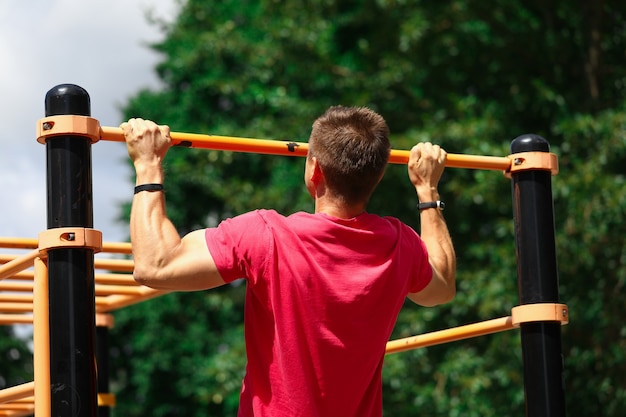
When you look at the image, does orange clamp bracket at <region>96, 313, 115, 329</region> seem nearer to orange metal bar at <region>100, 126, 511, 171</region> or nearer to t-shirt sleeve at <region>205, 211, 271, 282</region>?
orange metal bar at <region>100, 126, 511, 171</region>

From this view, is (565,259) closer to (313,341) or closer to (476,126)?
(476,126)

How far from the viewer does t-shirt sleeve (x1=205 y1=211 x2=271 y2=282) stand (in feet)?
7.96

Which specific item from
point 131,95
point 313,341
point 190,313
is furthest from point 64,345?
point 131,95

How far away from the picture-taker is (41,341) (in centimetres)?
269

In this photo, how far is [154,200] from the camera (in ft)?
8.21

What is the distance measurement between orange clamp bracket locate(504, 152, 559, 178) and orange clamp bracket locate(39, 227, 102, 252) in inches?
52.2

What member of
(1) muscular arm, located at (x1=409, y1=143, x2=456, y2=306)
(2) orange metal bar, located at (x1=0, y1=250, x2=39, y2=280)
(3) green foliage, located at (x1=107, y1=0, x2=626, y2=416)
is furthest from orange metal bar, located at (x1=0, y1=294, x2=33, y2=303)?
(3) green foliage, located at (x1=107, y1=0, x2=626, y2=416)

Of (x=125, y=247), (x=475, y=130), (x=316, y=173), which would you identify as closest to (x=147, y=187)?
(x=316, y=173)

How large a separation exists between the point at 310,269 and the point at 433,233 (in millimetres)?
592

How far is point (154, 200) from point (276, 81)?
30.9 ft

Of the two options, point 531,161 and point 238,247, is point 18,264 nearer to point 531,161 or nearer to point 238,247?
point 238,247

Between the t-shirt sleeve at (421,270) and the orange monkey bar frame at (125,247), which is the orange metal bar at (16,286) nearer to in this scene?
the orange monkey bar frame at (125,247)

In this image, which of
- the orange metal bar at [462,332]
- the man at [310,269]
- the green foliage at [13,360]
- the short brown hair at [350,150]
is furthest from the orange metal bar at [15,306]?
the green foliage at [13,360]

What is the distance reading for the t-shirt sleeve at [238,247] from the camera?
243 centimetres
